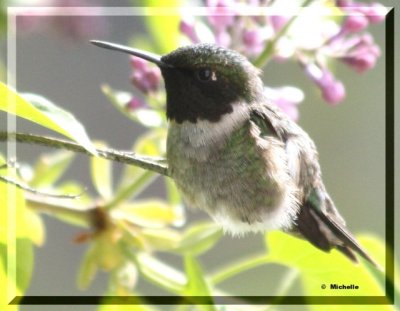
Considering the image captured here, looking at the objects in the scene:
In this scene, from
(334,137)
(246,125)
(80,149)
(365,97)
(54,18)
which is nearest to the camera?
(80,149)

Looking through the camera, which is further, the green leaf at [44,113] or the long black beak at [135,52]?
the long black beak at [135,52]

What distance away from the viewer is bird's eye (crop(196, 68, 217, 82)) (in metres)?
1.19

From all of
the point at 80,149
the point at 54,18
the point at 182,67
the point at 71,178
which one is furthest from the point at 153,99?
the point at 71,178

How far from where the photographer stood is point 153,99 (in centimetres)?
128

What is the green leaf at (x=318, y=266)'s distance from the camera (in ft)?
3.93

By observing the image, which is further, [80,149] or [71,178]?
[71,178]

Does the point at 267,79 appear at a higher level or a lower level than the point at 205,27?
lower

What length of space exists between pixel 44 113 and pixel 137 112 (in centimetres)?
29

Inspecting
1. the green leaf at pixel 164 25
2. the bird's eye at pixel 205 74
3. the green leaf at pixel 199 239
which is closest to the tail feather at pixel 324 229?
the green leaf at pixel 199 239

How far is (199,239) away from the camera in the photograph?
1228mm

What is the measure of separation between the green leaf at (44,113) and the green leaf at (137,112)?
243 mm

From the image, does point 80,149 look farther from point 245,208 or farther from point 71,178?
point 71,178

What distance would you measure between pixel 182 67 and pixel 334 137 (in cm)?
78

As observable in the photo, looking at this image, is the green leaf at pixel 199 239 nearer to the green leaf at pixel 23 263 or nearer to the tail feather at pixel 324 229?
the tail feather at pixel 324 229
